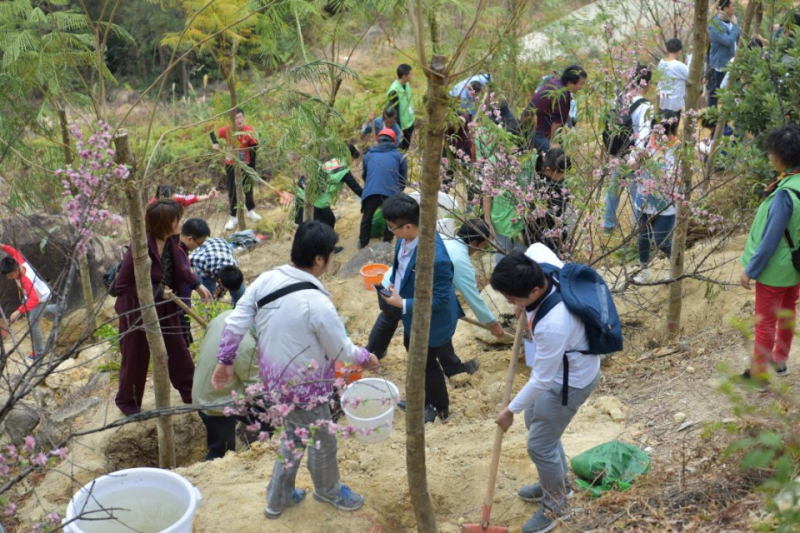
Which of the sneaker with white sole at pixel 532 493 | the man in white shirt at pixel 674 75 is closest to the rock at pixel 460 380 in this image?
the sneaker with white sole at pixel 532 493

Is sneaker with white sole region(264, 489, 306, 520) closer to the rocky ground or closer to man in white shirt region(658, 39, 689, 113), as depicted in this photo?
the rocky ground

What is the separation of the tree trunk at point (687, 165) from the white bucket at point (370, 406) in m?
2.43

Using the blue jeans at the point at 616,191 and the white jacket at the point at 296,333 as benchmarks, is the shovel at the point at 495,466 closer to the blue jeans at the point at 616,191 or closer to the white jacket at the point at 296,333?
the white jacket at the point at 296,333

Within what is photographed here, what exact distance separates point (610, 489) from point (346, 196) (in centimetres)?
910

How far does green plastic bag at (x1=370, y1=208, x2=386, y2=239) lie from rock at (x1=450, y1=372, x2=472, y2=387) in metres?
4.06

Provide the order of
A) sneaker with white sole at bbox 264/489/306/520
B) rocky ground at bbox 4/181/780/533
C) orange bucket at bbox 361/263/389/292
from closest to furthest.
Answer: sneaker with white sole at bbox 264/489/306/520 → rocky ground at bbox 4/181/780/533 → orange bucket at bbox 361/263/389/292

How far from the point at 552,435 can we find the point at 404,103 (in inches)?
289

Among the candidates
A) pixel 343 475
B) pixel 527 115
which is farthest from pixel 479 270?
pixel 343 475

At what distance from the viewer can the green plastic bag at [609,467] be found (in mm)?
4016

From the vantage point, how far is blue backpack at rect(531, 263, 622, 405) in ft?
11.6

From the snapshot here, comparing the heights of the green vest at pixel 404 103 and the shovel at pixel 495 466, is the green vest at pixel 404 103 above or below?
above

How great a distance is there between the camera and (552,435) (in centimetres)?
380

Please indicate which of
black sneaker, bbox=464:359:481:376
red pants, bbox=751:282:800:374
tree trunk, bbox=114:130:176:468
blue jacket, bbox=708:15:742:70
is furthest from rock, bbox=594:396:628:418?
blue jacket, bbox=708:15:742:70

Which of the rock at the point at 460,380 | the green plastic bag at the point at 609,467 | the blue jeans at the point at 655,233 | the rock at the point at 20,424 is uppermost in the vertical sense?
the blue jeans at the point at 655,233
